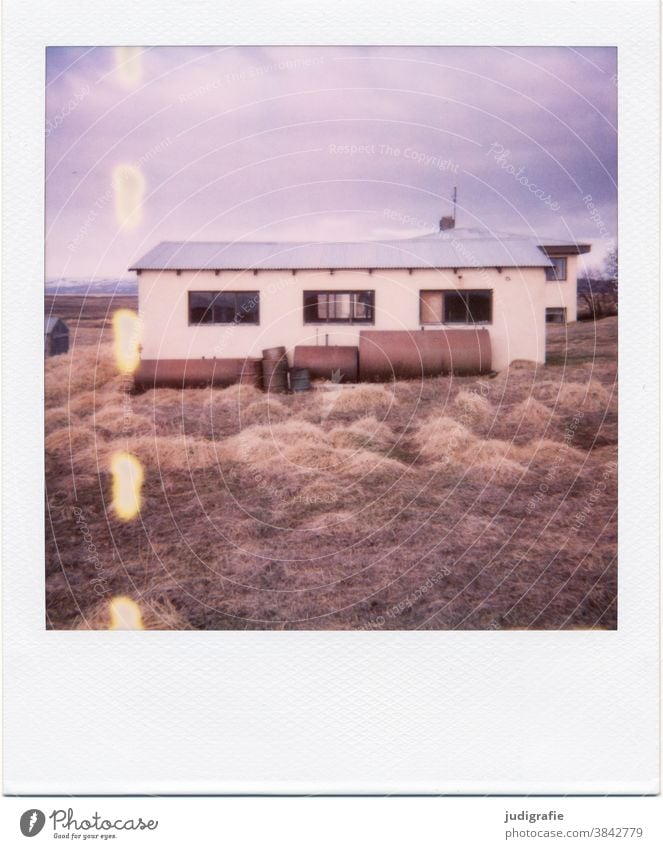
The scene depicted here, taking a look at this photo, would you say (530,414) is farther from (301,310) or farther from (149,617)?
(149,617)

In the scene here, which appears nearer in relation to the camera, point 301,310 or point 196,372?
point 196,372

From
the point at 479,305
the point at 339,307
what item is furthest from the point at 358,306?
the point at 479,305

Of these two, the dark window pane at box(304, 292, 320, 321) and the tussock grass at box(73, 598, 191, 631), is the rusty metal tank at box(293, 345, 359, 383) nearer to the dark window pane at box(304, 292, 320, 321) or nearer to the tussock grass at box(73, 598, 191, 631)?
the dark window pane at box(304, 292, 320, 321)

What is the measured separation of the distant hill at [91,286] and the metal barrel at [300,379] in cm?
166

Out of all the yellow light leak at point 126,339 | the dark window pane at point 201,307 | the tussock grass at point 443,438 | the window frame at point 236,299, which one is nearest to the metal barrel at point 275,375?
the window frame at point 236,299

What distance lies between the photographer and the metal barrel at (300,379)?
572 centimetres

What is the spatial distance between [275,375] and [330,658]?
2.95m

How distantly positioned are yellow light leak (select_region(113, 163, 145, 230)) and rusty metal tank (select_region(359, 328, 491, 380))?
2527 millimetres

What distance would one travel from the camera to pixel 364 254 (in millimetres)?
5703

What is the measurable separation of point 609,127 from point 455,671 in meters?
3.87

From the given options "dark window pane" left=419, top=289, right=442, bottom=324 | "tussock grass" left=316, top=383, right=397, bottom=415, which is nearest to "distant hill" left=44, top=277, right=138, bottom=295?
"tussock grass" left=316, top=383, right=397, bottom=415

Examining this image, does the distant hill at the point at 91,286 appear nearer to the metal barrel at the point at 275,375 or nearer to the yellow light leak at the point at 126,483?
the yellow light leak at the point at 126,483
